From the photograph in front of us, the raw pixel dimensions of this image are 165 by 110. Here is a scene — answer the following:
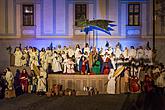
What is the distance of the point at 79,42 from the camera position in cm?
2681

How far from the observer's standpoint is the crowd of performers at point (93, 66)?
2169 centimetres

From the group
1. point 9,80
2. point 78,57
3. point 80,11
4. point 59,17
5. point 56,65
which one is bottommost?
point 9,80

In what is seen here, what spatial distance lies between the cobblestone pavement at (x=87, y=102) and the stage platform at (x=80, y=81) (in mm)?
1056

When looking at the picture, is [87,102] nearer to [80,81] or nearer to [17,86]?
[80,81]

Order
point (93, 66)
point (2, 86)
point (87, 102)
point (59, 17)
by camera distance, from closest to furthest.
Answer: point (87, 102), point (2, 86), point (93, 66), point (59, 17)

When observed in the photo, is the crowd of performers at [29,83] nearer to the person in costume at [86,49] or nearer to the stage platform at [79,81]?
the stage platform at [79,81]

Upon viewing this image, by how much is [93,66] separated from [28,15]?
7.14 metres

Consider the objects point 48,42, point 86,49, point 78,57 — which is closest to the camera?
point 78,57

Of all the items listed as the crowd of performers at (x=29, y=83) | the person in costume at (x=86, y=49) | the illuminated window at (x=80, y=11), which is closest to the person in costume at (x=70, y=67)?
the person in costume at (x=86, y=49)

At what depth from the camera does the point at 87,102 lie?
63.9 ft

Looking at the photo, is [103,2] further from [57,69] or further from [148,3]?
[57,69]

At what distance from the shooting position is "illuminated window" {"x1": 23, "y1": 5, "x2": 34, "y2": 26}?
89.1 ft

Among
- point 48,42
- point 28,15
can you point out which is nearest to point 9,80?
point 48,42

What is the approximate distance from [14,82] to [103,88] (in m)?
5.12
